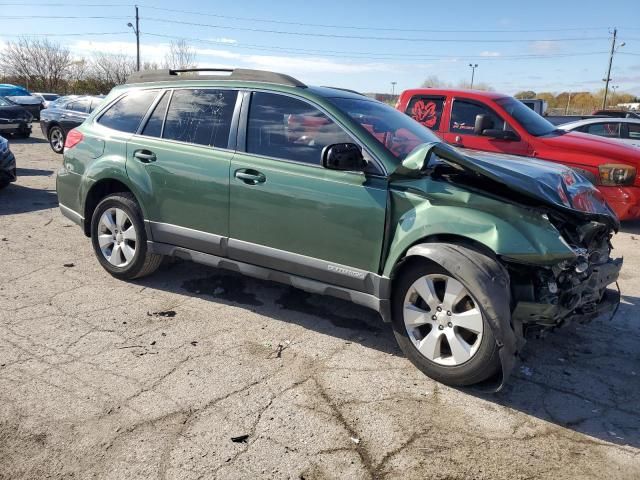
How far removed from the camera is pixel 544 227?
3.20 meters

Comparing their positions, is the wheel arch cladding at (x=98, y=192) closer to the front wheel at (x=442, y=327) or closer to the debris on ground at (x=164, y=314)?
the debris on ground at (x=164, y=314)

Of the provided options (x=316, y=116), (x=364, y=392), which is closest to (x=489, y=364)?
(x=364, y=392)

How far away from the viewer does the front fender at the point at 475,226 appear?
314 centimetres

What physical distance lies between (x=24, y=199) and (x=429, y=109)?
6890 millimetres

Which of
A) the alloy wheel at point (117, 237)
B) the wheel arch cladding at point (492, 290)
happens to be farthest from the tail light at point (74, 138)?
the wheel arch cladding at point (492, 290)

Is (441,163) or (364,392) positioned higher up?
(441,163)

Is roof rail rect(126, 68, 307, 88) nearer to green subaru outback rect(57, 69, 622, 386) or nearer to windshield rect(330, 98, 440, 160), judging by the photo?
green subaru outback rect(57, 69, 622, 386)

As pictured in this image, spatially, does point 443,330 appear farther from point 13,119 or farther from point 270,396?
point 13,119

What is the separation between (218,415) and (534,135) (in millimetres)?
6447

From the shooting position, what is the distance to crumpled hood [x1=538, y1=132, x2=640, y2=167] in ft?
24.2

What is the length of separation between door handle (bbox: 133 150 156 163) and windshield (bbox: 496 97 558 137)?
5443 mm

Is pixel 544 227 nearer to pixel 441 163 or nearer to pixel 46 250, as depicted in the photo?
pixel 441 163

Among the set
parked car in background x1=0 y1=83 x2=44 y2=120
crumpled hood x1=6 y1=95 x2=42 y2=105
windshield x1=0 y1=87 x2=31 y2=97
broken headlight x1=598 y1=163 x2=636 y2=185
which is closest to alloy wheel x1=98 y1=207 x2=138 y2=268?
broken headlight x1=598 y1=163 x2=636 y2=185

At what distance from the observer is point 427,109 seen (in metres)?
8.52
